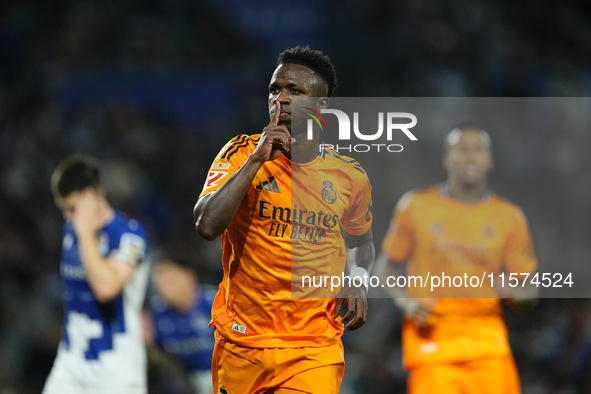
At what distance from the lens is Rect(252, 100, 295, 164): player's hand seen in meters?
2.68

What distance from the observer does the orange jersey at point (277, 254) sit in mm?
2957

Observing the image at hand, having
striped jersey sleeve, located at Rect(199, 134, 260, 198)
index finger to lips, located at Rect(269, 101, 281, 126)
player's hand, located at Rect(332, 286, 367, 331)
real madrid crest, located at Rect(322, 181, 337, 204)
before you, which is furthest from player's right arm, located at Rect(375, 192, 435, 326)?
index finger to lips, located at Rect(269, 101, 281, 126)

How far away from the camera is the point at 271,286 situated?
2973 mm

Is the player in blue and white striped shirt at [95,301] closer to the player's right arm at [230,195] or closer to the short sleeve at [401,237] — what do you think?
the short sleeve at [401,237]

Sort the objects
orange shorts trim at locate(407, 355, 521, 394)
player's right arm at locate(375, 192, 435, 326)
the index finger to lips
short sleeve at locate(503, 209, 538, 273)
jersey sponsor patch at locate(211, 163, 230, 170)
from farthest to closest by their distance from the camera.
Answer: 1. player's right arm at locate(375, 192, 435, 326)
2. short sleeve at locate(503, 209, 538, 273)
3. orange shorts trim at locate(407, 355, 521, 394)
4. jersey sponsor patch at locate(211, 163, 230, 170)
5. the index finger to lips

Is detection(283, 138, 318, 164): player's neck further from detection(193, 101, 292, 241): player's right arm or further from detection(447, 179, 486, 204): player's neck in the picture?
detection(447, 179, 486, 204): player's neck

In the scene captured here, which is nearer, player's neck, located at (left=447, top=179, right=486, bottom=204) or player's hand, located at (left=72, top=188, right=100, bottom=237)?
player's hand, located at (left=72, top=188, right=100, bottom=237)

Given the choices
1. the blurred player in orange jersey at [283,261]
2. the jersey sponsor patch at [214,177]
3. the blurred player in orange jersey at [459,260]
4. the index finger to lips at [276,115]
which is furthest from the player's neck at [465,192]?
the jersey sponsor patch at [214,177]

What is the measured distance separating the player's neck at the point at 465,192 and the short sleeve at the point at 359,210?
1.66 m

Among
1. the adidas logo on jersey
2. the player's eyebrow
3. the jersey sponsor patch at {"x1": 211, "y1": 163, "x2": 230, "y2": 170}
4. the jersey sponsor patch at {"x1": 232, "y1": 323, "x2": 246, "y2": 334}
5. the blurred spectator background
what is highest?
the blurred spectator background

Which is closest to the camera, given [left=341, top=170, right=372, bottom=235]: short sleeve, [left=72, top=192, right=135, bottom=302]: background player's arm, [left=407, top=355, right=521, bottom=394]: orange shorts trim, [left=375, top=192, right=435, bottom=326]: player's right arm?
[left=341, top=170, right=372, bottom=235]: short sleeve

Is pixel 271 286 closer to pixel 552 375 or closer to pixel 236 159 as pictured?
pixel 236 159

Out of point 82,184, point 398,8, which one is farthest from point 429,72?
point 82,184

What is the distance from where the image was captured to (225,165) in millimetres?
2941
